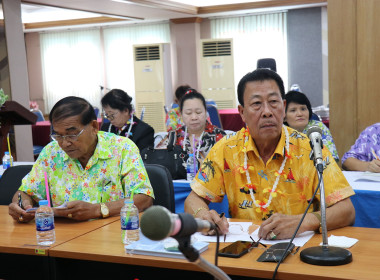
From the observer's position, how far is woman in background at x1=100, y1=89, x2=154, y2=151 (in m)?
4.91

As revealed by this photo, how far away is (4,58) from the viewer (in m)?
6.89

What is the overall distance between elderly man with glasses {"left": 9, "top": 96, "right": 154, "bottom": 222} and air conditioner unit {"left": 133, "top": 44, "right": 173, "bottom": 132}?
8287 millimetres

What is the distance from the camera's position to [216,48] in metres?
10.6

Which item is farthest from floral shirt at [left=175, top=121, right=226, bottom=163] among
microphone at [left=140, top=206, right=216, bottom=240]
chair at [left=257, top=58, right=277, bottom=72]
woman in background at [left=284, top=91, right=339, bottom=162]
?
microphone at [left=140, top=206, right=216, bottom=240]

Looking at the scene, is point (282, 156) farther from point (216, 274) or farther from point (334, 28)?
point (334, 28)

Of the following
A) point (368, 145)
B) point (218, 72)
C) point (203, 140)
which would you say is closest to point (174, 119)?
point (203, 140)

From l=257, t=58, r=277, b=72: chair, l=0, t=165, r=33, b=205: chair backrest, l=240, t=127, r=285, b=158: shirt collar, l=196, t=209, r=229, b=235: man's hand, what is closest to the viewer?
l=196, t=209, r=229, b=235: man's hand

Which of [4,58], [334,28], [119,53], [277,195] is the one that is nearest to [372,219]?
[277,195]

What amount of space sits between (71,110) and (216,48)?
331 inches

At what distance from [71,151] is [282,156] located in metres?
1.02

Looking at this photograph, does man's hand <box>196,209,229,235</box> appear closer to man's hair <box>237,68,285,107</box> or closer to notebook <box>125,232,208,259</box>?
notebook <box>125,232,208,259</box>

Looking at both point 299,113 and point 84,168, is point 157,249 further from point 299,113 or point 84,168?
point 299,113

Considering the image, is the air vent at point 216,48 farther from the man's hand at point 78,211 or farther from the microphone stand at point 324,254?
the microphone stand at point 324,254

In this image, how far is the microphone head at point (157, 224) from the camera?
851 mm
